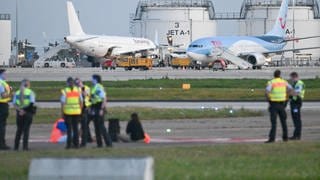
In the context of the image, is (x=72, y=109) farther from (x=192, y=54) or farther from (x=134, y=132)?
(x=192, y=54)

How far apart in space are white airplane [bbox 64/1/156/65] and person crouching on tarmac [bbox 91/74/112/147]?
9413 cm

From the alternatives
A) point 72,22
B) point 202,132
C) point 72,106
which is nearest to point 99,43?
point 72,22

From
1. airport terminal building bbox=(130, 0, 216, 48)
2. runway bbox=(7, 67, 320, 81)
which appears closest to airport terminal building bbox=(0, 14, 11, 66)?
airport terminal building bbox=(130, 0, 216, 48)

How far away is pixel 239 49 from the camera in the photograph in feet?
359

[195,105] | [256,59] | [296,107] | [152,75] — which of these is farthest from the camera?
[256,59]

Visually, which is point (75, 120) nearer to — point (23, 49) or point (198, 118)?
point (198, 118)

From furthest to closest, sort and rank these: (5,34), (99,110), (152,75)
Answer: (5,34), (152,75), (99,110)

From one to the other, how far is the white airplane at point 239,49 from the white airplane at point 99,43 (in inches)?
592

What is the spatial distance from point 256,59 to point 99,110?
279ft

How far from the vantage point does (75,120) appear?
75.9 ft

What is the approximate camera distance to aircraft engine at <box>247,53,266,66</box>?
10744cm

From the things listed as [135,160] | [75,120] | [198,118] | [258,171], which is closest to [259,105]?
[198,118]

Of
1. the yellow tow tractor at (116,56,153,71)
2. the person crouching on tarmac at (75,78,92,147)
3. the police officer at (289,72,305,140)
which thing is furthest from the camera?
the yellow tow tractor at (116,56,153,71)

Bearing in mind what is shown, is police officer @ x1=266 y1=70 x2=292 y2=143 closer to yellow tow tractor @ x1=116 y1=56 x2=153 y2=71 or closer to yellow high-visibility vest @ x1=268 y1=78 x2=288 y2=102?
yellow high-visibility vest @ x1=268 y1=78 x2=288 y2=102
